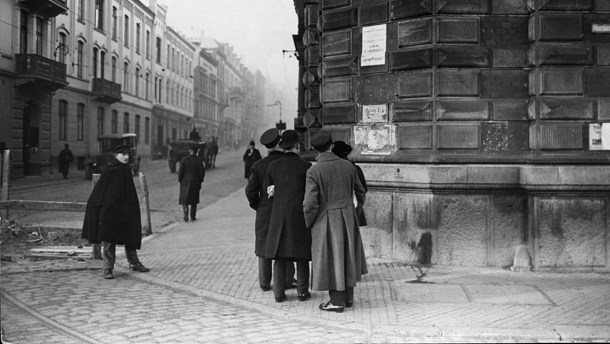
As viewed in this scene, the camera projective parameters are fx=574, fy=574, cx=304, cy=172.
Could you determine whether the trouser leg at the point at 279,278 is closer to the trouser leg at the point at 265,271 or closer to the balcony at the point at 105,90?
the trouser leg at the point at 265,271

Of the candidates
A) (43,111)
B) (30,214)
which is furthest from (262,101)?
(30,214)

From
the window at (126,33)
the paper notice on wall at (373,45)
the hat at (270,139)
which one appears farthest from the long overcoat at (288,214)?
the window at (126,33)

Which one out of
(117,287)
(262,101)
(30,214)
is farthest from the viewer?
(262,101)

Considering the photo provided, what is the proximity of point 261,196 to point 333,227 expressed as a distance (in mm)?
1105

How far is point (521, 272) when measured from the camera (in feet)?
24.8

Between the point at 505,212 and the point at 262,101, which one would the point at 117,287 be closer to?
the point at 505,212

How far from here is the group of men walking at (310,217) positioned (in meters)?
5.82

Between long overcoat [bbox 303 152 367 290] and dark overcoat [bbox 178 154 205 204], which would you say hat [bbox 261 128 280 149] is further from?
dark overcoat [bbox 178 154 205 204]

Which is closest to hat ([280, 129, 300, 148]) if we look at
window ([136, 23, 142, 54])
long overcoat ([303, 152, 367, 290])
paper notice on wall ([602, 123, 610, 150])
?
long overcoat ([303, 152, 367, 290])

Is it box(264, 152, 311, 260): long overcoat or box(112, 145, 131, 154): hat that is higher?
box(112, 145, 131, 154): hat

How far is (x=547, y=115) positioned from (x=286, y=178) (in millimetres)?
3950

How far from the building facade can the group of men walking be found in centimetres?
211

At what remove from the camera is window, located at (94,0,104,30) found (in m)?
22.9

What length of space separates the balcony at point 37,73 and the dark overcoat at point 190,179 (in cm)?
1475
